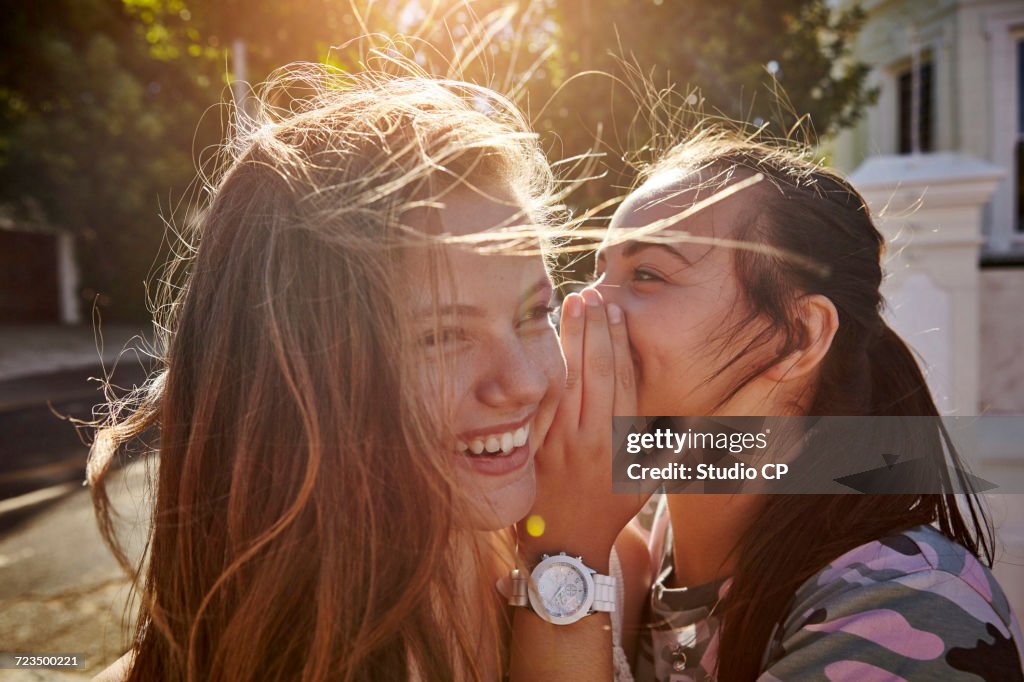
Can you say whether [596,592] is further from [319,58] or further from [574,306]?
[319,58]

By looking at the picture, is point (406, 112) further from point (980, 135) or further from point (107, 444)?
point (980, 135)

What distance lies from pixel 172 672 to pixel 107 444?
0.51 metres

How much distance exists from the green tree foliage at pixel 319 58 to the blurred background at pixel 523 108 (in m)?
0.03

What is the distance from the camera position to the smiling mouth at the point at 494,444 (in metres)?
1.41

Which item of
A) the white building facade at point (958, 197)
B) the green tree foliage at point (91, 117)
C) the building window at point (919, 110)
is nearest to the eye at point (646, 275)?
the white building facade at point (958, 197)

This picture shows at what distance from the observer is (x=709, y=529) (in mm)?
1771

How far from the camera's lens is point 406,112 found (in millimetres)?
1420

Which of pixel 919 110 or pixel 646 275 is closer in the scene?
pixel 646 275

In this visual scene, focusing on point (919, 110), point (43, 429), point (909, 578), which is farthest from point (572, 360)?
point (919, 110)

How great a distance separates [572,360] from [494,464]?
1.15 feet

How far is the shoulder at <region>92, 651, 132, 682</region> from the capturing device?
1.43 m

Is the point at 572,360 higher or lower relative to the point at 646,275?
lower

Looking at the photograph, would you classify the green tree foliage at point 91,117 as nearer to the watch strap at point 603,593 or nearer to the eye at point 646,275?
the eye at point 646,275

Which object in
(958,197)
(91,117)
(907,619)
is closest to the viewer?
(907,619)
